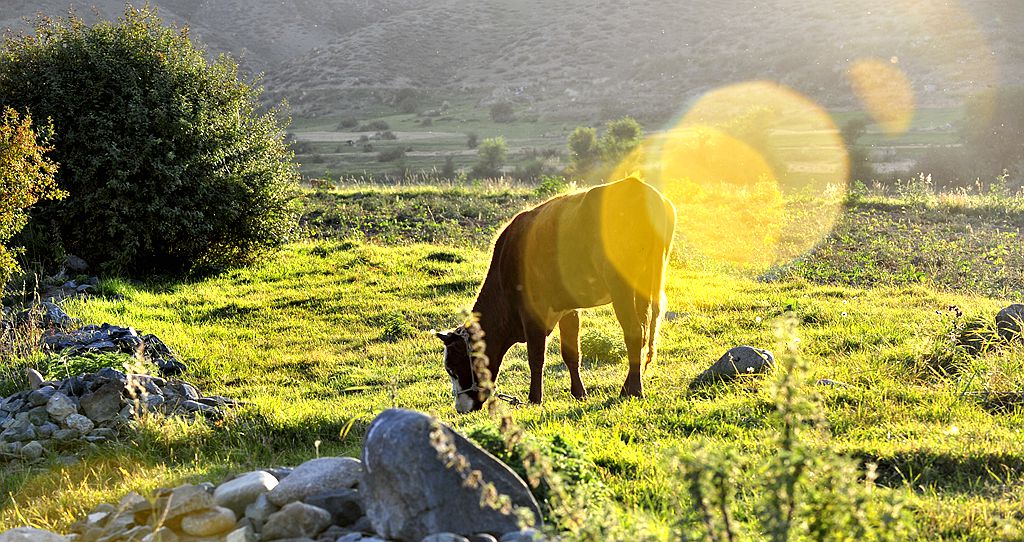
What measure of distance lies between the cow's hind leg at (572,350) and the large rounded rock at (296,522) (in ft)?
15.5

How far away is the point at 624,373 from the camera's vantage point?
9820mm

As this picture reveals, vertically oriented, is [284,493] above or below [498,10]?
below

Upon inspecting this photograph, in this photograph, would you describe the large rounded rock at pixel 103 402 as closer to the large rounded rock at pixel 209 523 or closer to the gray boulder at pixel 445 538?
the large rounded rock at pixel 209 523

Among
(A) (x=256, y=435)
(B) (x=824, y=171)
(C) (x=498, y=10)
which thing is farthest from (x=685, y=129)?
(C) (x=498, y=10)

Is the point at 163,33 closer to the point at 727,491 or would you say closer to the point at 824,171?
the point at 727,491

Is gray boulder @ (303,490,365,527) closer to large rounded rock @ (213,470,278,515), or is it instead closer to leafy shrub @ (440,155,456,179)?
large rounded rock @ (213,470,278,515)

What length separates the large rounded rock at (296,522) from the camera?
4086 millimetres

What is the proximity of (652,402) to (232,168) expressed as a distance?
12037 millimetres

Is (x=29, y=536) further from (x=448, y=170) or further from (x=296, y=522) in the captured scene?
(x=448, y=170)

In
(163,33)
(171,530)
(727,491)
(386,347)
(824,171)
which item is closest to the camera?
(727,491)

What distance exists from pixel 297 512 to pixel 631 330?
4445 millimetres

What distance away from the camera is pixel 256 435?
7.05m

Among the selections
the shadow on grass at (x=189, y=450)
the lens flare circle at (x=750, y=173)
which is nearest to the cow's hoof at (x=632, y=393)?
the shadow on grass at (x=189, y=450)

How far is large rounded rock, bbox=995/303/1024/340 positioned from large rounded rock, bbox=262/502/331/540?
7375mm
